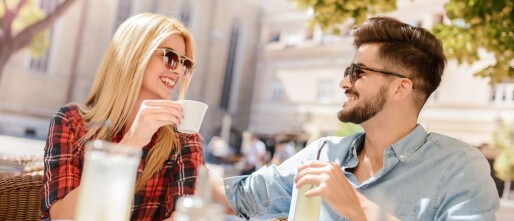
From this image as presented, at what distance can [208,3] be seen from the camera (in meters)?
17.7

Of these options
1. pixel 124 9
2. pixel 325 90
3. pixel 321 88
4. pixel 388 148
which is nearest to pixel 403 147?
pixel 388 148

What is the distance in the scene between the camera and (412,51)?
1424mm

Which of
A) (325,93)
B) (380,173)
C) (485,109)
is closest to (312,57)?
(325,93)

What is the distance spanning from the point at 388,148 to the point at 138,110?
61cm

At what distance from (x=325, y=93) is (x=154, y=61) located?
13864 millimetres

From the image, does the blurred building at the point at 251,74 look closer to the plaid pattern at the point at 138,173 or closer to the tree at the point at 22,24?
the tree at the point at 22,24

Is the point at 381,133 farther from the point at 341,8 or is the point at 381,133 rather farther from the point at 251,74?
the point at 251,74

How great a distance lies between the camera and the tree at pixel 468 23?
2557 millimetres

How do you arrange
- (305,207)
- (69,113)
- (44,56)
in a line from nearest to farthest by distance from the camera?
(305,207) → (69,113) → (44,56)

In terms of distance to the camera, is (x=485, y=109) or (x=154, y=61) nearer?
(x=154, y=61)

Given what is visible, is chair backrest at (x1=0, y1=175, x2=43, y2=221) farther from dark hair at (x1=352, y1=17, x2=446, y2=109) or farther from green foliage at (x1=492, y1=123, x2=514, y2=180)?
green foliage at (x1=492, y1=123, x2=514, y2=180)

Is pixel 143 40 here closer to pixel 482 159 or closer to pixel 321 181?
pixel 321 181

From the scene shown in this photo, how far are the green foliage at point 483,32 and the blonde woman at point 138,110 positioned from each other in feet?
5.71

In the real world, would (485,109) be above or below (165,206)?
above
